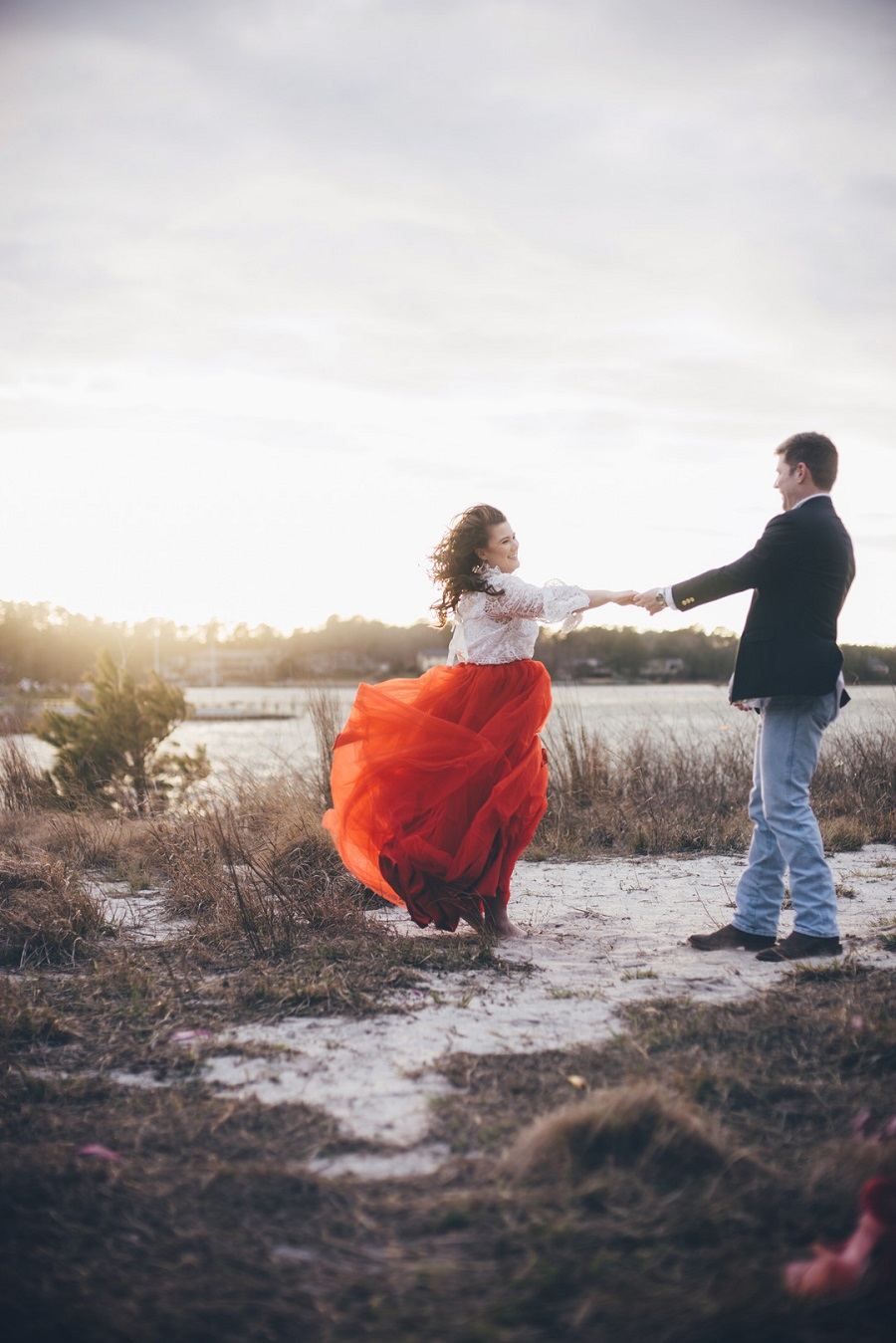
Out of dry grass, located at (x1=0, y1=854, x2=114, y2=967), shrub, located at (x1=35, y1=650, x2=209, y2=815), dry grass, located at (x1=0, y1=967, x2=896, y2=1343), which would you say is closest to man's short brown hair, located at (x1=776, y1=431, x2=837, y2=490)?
dry grass, located at (x1=0, y1=967, x2=896, y2=1343)

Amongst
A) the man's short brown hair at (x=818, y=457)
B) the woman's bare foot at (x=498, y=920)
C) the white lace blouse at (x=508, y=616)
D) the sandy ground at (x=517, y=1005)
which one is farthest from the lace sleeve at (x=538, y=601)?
the sandy ground at (x=517, y=1005)

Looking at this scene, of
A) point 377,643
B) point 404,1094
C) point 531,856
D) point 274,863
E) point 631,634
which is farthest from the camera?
point 377,643

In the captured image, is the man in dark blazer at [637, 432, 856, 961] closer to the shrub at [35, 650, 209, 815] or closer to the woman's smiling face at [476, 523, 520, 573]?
the woman's smiling face at [476, 523, 520, 573]

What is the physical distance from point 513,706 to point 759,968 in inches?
61.9

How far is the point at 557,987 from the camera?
3.70 metres

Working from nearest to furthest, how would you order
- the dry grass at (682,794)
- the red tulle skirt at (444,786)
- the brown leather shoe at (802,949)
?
the brown leather shoe at (802,949)
the red tulle skirt at (444,786)
the dry grass at (682,794)

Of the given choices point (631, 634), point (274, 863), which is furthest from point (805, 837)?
point (631, 634)

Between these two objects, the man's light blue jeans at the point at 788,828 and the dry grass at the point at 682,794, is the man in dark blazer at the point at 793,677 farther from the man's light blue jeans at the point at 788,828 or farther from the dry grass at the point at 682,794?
the dry grass at the point at 682,794

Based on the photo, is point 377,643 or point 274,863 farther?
point 377,643

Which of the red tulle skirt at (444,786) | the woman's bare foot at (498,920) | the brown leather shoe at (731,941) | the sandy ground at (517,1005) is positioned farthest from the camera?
the woman's bare foot at (498,920)

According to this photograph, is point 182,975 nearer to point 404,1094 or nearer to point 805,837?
point 404,1094

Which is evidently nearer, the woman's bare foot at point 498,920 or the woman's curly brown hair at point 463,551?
the woman's bare foot at point 498,920

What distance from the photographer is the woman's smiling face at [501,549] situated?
4699mm

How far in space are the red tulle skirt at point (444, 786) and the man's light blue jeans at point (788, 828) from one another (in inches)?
41.2
